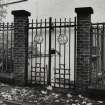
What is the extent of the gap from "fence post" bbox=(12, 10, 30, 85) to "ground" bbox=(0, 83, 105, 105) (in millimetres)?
493

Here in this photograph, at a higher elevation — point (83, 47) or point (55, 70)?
point (83, 47)

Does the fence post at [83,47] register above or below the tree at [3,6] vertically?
below

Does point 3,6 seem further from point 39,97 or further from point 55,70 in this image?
point 39,97

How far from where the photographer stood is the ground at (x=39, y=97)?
6758mm

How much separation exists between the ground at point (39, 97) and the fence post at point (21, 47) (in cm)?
49

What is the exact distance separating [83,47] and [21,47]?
2.19 meters

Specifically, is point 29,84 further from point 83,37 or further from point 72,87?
point 83,37

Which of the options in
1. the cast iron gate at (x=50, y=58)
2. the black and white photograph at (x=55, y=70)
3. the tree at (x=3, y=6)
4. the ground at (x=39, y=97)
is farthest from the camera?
the tree at (x=3, y=6)

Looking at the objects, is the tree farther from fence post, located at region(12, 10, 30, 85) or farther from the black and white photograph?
fence post, located at region(12, 10, 30, 85)

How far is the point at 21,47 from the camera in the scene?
8.52 m

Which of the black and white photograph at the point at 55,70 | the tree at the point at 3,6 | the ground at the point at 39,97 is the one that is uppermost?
the tree at the point at 3,6

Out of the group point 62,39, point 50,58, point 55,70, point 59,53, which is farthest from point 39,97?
point 59,53

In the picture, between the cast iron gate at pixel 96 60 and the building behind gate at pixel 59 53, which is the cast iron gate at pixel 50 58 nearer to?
the building behind gate at pixel 59 53

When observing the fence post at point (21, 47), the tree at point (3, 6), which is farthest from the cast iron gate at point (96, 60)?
the tree at point (3, 6)
